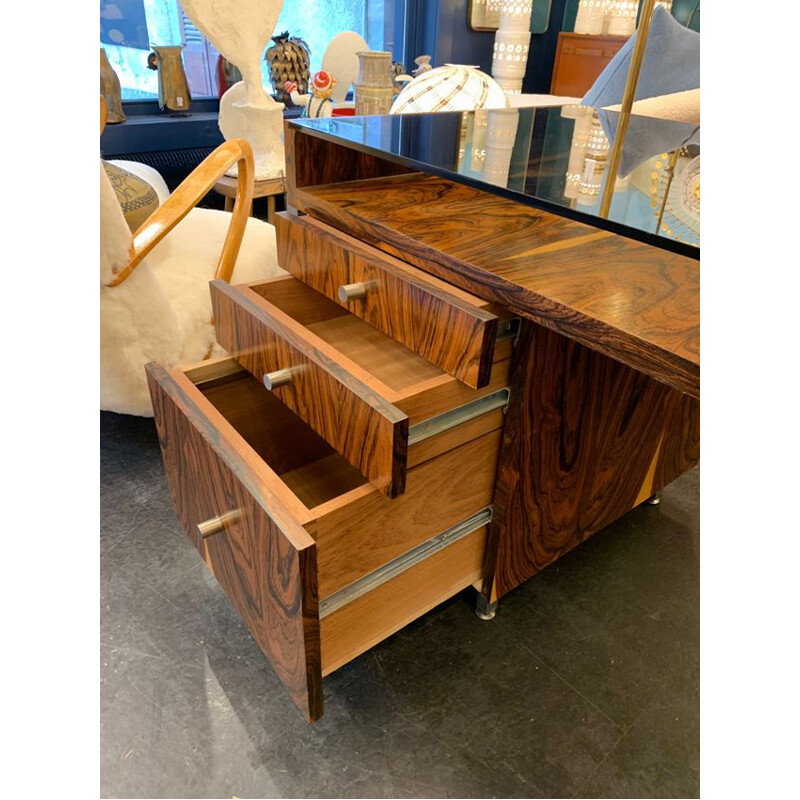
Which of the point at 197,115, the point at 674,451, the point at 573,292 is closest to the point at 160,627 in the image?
the point at 573,292

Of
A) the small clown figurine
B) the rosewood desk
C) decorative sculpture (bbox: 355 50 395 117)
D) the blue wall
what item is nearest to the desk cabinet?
the blue wall

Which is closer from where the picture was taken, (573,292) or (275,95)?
(573,292)

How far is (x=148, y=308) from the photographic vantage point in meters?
1.04

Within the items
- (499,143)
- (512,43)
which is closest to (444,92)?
(499,143)

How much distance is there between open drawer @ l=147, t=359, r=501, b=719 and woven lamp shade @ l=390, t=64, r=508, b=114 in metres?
0.82

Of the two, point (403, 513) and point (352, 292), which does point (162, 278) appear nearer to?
point (352, 292)

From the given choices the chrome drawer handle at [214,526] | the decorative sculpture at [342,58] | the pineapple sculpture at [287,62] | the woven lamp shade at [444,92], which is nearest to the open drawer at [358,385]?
the chrome drawer handle at [214,526]

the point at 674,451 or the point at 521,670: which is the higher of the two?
the point at 674,451

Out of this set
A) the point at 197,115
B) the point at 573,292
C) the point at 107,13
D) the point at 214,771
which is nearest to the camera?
the point at 573,292

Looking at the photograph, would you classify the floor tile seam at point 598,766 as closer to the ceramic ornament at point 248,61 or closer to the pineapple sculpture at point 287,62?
the ceramic ornament at point 248,61

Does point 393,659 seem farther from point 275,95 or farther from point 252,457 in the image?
point 275,95

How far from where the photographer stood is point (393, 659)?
2.88 ft

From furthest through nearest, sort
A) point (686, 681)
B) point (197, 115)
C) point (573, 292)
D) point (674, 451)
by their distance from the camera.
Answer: point (197, 115), point (674, 451), point (686, 681), point (573, 292)

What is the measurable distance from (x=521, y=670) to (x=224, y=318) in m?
0.64
